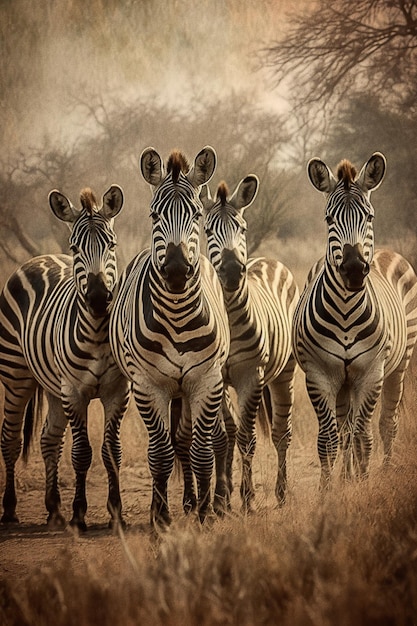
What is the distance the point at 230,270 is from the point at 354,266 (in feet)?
2.70

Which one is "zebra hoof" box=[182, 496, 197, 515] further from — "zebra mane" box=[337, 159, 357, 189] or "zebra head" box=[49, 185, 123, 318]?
"zebra mane" box=[337, 159, 357, 189]

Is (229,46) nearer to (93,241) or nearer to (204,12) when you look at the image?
(204,12)

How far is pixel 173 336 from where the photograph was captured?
15.8ft

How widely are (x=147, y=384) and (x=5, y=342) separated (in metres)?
1.64

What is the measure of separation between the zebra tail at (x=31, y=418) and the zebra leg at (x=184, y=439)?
3.27ft

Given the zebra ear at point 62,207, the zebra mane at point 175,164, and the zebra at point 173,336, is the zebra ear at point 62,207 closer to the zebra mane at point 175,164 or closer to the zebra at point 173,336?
the zebra at point 173,336

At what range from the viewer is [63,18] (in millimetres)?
5844

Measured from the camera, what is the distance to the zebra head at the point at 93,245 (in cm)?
509

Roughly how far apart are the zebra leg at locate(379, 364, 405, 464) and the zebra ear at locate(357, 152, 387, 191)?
5.00ft

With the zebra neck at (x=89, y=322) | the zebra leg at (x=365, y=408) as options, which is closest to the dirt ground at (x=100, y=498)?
the zebra leg at (x=365, y=408)

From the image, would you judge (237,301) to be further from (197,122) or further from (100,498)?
(100,498)

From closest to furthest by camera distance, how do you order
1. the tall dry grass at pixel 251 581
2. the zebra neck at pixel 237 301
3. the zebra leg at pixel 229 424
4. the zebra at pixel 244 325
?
the tall dry grass at pixel 251 581
the zebra at pixel 244 325
the zebra neck at pixel 237 301
the zebra leg at pixel 229 424

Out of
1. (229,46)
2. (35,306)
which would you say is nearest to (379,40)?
(229,46)

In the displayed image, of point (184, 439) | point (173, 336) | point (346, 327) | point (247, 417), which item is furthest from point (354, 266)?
point (184, 439)
